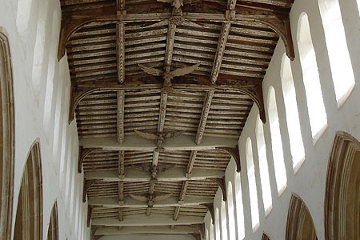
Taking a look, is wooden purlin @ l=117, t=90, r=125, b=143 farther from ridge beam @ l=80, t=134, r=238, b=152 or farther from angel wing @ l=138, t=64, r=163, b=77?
angel wing @ l=138, t=64, r=163, b=77

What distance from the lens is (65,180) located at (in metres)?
16.0

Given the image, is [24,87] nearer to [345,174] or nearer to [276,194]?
[345,174]

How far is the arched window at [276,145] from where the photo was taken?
1451 centimetres

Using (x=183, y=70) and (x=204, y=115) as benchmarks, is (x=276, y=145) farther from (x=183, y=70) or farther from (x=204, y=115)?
(x=204, y=115)

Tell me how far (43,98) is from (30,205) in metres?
2.22

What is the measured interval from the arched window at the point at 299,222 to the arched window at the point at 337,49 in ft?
11.4

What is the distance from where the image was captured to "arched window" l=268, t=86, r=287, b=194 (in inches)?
571

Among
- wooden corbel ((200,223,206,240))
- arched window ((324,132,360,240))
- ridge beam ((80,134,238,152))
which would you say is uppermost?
ridge beam ((80,134,238,152))

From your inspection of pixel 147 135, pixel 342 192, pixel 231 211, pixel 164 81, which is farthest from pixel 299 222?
pixel 231 211

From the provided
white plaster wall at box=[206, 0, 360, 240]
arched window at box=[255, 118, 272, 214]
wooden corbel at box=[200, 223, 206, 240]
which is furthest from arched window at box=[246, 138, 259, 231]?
wooden corbel at box=[200, 223, 206, 240]

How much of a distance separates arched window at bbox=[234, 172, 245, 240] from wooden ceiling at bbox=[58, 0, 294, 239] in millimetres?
989

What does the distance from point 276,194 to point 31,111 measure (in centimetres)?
750

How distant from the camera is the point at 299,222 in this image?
43.5 feet

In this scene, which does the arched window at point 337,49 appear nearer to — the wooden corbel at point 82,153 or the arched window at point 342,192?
the arched window at point 342,192
